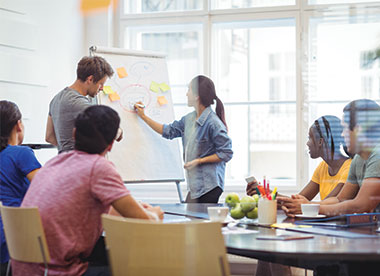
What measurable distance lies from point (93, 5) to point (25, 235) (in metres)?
2.84

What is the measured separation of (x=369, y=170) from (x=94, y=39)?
8.28 ft

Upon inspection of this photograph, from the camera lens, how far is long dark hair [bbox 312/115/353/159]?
2.96 meters

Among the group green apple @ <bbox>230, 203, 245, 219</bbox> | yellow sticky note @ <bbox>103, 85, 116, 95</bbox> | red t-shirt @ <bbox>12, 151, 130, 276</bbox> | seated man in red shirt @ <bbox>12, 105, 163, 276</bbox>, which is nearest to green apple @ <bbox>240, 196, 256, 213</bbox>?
green apple @ <bbox>230, 203, 245, 219</bbox>

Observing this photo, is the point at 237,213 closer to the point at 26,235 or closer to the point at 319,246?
the point at 319,246

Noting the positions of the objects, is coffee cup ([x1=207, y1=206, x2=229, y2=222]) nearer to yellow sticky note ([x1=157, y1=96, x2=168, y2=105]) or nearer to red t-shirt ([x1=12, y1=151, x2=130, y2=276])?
red t-shirt ([x1=12, y1=151, x2=130, y2=276])

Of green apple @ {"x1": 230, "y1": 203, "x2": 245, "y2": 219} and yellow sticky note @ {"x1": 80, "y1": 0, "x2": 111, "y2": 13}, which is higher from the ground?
yellow sticky note @ {"x1": 80, "y1": 0, "x2": 111, "y2": 13}

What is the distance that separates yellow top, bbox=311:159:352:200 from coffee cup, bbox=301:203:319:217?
538 mm

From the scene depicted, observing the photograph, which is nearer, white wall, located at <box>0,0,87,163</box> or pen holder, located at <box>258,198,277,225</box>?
Result: pen holder, located at <box>258,198,277,225</box>

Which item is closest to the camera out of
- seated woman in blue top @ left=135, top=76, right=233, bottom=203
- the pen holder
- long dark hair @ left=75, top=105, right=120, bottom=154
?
long dark hair @ left=75, top=105, right=120, bottom=154

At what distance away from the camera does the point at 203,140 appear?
354 cm

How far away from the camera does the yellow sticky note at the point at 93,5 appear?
4223mm

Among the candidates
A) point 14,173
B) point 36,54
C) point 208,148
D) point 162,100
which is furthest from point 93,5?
point 14,173

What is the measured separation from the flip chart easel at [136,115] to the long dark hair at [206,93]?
27cm

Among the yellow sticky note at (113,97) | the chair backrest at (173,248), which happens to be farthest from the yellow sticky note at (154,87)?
the chair backrest at (173,248)
